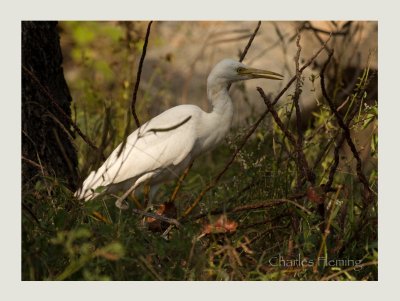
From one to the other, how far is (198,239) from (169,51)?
331 centimetres

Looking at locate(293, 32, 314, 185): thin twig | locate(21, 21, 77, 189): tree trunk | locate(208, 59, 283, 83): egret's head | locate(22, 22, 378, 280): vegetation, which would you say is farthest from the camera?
locate(21, 21, 77, 189): tree trunk

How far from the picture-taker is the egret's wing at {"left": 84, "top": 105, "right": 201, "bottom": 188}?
14.6ft

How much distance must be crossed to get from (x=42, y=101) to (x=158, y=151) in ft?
2.36

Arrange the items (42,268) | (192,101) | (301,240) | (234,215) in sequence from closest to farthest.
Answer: (42,268) → (301,240) → (234,215) → (192,101)

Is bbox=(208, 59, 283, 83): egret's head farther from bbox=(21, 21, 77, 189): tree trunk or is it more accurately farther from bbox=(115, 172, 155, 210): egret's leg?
bbox=(21, 21, 77, 189): tree trunk

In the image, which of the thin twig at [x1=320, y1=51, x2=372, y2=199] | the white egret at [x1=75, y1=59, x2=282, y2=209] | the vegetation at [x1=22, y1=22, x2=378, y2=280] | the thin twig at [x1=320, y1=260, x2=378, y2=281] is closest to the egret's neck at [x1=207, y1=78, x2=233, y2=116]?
the white egret at [x1=75, y1=59, x2=282, y2=209]

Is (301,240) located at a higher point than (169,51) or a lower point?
lower

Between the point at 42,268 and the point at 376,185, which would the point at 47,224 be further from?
the point at 376,185

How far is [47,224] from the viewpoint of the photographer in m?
4.21

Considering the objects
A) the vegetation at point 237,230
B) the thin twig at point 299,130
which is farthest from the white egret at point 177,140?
the thin twig at point 299,130

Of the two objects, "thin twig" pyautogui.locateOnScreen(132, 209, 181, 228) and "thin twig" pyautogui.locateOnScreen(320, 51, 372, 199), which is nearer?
"thin twig" pyautogui.locateOnScreen(320, 51, 372, 199)

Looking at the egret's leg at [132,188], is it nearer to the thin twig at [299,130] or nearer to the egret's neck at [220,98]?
the egret's neck at [220,98]

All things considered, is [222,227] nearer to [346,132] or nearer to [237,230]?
[237,230]

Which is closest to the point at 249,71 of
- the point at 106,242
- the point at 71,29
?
the point at 106,242
